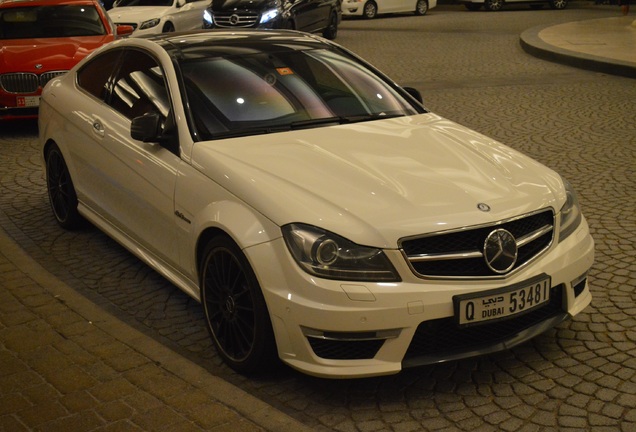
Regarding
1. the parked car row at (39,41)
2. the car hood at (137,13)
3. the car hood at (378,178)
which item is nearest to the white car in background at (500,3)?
the car hood at (137,13)

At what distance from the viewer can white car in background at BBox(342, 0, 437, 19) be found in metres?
27.3

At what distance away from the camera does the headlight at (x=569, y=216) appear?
15.9 feet

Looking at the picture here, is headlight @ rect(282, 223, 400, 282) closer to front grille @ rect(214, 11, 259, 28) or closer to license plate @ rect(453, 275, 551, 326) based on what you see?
license plate @ rect(453, 275, 551, 326)

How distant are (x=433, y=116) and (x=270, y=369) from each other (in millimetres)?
2146

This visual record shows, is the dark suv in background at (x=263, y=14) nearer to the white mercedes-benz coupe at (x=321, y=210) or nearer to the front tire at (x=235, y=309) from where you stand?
the white mercedes-benz coupe at (x=321, y=210)

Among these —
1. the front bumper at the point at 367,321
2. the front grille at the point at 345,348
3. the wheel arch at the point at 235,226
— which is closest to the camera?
the front bumper at the point at 367,321

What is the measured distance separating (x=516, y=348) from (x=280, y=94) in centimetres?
200

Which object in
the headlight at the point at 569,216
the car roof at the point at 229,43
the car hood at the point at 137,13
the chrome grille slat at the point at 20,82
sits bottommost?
the car hood at the point at 137,13

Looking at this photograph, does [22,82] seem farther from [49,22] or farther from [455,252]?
[455,252]

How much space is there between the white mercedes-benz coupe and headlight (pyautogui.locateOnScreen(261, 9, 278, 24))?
40.8 ft

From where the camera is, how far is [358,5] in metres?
27.3

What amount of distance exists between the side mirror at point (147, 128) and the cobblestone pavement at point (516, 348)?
1029 mm

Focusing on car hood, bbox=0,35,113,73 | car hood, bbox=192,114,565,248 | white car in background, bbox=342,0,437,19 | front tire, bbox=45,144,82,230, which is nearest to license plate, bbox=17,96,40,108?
car hood, bbox=0,35,113,73

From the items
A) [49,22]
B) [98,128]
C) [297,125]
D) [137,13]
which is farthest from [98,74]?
[137,13]
